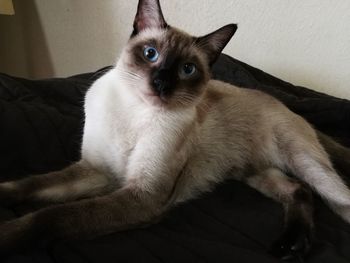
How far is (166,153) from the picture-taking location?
1.19 metres

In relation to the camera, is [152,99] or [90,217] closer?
[90,217]

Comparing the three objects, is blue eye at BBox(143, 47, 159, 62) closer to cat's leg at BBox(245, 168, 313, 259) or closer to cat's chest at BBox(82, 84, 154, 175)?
cat's chest at BBox(82, 84, 154, 175)

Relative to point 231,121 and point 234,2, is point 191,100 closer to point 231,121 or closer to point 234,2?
point 231,121

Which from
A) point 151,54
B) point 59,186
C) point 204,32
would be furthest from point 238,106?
point 204,32

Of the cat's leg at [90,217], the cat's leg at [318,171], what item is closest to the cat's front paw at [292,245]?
the cat's leg at [318,171]

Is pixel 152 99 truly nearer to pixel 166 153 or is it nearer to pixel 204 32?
pixel 166 153

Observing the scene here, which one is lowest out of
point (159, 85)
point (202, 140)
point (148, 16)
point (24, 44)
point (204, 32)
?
point (24, 44)

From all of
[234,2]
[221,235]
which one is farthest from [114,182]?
[234,2]

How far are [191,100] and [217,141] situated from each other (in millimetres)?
264

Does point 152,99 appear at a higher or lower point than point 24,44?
higher

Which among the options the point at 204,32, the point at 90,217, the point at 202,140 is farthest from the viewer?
the point at 204,32

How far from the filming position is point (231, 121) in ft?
4.98

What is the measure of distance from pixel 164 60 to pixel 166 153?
29 centimetres

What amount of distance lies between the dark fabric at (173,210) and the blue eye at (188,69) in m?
0.41
